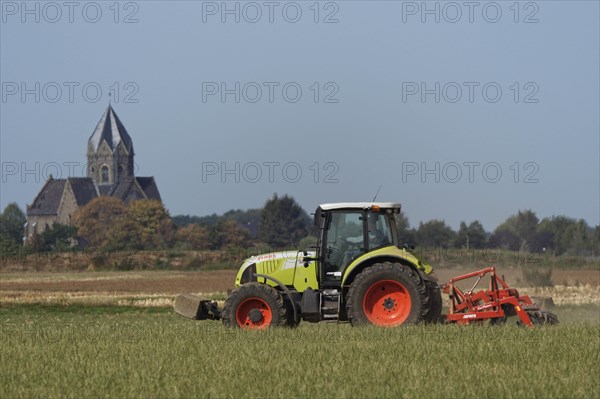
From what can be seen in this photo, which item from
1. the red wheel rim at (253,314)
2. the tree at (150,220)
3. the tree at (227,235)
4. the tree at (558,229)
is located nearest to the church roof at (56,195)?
the tree at (150,220)

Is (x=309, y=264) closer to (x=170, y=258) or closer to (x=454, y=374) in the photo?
(x=454, y=374)

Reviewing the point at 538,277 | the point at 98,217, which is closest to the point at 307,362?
the point at 538,277

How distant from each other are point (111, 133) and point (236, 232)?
82.7 meters

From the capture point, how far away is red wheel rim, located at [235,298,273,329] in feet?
61.3

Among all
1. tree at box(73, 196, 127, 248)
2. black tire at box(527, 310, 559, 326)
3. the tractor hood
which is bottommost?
black tire at box(527, 310, 559, 326)

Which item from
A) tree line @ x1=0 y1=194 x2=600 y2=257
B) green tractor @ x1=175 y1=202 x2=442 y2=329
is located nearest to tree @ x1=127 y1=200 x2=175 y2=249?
tree line @ x1=0 y1=194 x2=600 y2=257

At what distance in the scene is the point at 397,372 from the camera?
1308 centimetres

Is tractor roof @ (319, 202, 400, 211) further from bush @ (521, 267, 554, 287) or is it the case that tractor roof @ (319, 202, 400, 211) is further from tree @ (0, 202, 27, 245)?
tree @ (0, 202, 27, 245)

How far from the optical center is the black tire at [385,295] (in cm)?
1809

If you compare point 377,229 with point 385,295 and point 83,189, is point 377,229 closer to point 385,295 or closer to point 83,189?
point 385,295

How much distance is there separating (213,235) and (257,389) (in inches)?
3612

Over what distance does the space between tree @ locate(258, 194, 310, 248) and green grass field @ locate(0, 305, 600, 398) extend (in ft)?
301

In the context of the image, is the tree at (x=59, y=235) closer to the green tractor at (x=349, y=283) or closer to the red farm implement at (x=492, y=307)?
the green tractor at (x=349, y=283)

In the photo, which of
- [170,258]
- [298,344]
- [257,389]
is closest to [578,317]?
[298,344]
